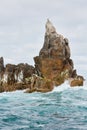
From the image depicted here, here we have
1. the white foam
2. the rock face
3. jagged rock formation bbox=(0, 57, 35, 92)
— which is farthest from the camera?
jagged rock formation bbox=(0, 57, 35, 92)

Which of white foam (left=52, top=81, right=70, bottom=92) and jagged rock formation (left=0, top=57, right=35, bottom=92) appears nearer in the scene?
white foam (left=52, top=81, right=70, bottom=92)

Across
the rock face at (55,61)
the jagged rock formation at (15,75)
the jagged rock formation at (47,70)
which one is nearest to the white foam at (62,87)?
the jagged rock formation at (47,70)

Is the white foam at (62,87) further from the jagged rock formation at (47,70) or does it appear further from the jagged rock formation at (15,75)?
the jagged rock formation at (15,75)

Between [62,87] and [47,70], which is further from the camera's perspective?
[47,70]

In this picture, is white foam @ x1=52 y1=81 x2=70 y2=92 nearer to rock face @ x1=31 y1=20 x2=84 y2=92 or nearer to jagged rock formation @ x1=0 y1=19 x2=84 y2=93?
jagged rock formation @ x1=0 y1=19 x2=84 y2=93

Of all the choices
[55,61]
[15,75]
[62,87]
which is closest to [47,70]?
[55,61]

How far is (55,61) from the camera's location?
372ft

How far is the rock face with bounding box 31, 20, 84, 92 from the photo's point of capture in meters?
110

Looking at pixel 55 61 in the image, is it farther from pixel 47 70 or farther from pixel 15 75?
pixel 15 75

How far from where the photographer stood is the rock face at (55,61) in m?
110

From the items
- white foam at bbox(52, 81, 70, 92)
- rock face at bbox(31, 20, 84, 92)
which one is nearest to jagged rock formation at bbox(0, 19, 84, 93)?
rock face at bbox(31, 20, 84, 92)

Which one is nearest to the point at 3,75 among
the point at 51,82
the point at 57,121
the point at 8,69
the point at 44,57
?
the point at 8,69

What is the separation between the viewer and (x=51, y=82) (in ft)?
334

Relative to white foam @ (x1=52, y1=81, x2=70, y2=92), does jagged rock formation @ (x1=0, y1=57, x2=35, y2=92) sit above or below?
above
